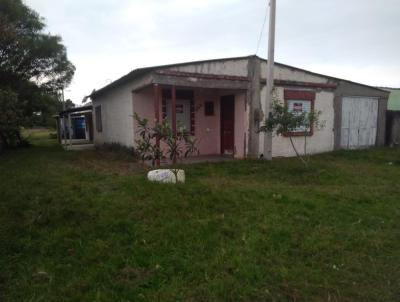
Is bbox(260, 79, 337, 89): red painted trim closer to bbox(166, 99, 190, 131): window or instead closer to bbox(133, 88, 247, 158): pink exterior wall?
bbox(133, 88, 247, 158): pink exterior wall

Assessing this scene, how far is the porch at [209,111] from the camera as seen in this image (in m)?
8.42

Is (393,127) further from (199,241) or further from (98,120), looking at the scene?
(98,120)

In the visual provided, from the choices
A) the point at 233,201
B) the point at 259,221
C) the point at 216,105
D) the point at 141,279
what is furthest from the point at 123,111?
the point at 141,279

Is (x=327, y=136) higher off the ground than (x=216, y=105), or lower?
lower

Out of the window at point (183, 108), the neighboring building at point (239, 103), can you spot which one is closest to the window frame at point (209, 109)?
the neighboring building at point (239, 103)

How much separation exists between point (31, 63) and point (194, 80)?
8629mm

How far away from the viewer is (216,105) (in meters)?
9.91

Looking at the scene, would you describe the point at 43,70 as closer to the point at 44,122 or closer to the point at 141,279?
the point at 44,122

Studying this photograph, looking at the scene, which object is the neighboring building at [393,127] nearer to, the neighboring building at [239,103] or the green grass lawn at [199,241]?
the neighboring building at [239,103]

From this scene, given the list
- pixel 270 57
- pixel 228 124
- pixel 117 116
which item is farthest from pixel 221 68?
pixel 117 116

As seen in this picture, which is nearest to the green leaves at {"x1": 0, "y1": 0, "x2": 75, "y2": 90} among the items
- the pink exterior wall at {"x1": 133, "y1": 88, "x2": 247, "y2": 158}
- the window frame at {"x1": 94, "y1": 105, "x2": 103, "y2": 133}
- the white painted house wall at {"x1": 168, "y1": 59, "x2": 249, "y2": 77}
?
the window frame at {"x1": 94, "y1": 105, "x2": 103, "y2": 133}

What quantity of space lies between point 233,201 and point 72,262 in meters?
2.34

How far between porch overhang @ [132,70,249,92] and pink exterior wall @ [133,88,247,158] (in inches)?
19.4

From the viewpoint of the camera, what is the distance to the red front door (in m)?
9.37
